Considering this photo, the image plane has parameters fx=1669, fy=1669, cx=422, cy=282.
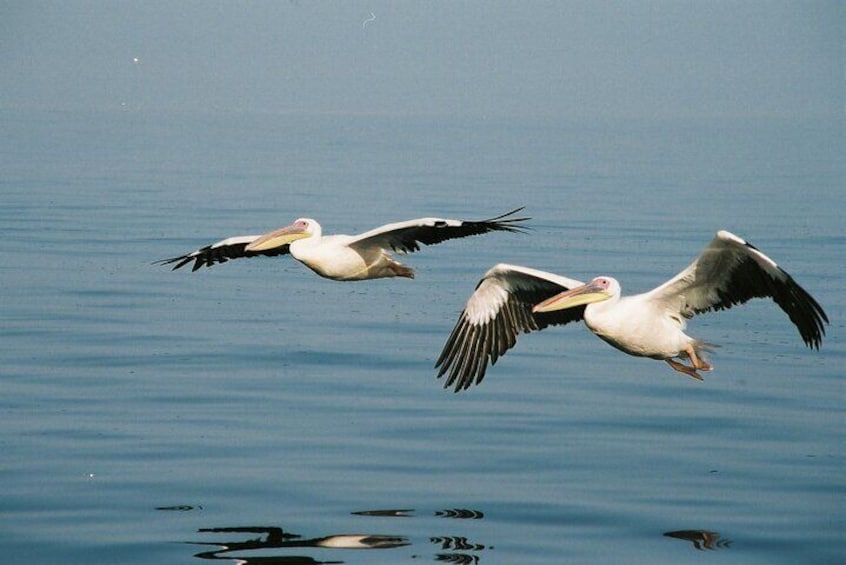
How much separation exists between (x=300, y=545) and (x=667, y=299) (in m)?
3.40

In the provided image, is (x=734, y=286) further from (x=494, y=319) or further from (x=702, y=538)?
(x=494, y=319)

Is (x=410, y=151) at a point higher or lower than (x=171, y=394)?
higher

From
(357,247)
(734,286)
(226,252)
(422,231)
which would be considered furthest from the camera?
(226,252)

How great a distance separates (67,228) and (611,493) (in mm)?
20534

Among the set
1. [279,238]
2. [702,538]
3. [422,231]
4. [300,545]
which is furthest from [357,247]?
[702,538]

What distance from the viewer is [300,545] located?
1204cm

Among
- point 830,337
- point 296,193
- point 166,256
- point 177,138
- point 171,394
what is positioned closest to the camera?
point 171,394

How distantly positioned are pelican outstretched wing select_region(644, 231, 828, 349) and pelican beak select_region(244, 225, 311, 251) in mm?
3200

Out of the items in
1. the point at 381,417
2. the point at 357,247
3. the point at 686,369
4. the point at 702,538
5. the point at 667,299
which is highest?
the point at 357,247

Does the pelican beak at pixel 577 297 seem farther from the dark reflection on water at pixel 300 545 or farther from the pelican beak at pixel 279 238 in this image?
the pelican beak at pixel 279 238

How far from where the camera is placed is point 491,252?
93.6 ft

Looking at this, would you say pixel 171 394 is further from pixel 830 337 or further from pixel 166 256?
pixel 166 256

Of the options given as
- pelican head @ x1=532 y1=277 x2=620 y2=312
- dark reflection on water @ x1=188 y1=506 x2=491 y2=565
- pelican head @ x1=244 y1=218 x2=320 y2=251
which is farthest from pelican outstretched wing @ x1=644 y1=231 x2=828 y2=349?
pelican head @ x1=244 y1=218 x2=320 y2=251

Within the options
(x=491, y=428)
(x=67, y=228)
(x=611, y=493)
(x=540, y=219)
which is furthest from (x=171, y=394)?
(x=540, y=219)
